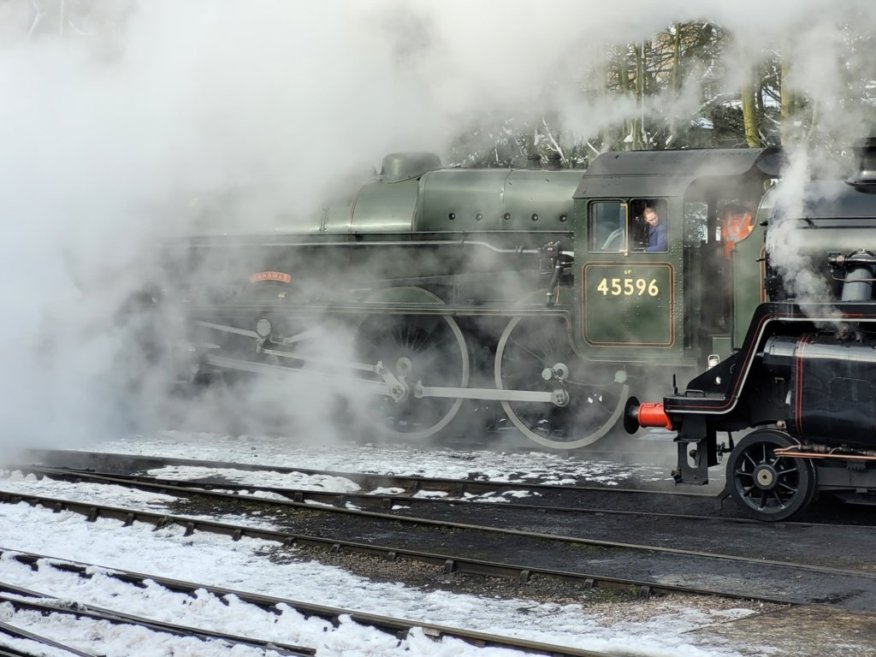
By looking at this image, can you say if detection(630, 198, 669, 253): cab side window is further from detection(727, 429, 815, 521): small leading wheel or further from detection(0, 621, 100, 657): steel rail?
detection(0, 621, 100, 657): steel rail

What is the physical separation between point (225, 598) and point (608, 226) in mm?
5068

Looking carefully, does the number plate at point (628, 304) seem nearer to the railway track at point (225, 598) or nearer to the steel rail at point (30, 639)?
the railway track at point (225, 598)

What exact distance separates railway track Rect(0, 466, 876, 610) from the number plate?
2.16 metres

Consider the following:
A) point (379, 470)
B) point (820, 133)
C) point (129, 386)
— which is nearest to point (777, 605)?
point (820, 133)

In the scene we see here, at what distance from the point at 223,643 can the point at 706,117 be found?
20.2 meters

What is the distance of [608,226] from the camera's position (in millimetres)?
9828

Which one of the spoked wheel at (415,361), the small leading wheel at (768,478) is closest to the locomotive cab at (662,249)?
the small leading wheel at (768,478)

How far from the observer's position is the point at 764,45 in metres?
8.30

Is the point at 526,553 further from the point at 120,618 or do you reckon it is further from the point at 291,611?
the point at 120,618

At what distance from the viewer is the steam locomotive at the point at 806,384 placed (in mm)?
7125

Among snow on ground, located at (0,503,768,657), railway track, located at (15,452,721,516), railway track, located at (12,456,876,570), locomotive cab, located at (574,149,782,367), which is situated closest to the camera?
snow on ground, located at (0,503,768,657)

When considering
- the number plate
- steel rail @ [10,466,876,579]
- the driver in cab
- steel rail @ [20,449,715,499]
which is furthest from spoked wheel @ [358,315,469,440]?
steel rail @ [10,466,876,579]

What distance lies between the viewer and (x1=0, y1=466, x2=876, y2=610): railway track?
6125 mm

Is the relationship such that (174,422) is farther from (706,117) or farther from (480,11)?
(706,117)
